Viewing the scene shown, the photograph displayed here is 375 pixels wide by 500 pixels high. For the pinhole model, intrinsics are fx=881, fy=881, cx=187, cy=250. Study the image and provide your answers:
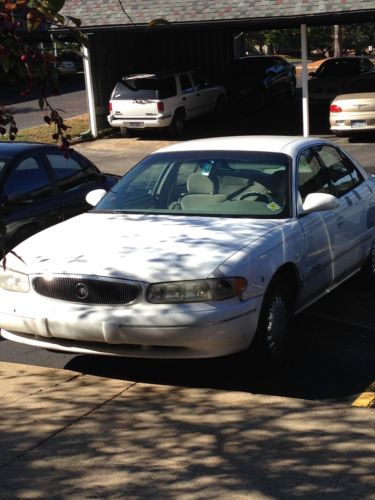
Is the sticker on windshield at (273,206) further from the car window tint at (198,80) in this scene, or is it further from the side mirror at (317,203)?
the car window tint at (198,80)

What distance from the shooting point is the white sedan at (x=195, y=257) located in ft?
18.9

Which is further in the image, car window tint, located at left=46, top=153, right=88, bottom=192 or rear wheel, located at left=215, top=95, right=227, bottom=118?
rear wheel, located at left=215, top=95, right=227, bottom=118

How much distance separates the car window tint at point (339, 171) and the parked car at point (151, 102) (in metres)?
15.0

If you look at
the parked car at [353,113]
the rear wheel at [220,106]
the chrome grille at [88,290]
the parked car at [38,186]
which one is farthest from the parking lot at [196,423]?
the rear wheel at [220,106]

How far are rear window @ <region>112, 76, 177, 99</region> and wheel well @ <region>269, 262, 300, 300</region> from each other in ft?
55.2

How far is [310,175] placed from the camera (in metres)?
7.40

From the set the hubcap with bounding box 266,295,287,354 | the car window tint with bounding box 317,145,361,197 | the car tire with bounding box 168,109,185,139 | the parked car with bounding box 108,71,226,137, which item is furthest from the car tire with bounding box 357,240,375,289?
the car tire with bounding box 168,109,185,139

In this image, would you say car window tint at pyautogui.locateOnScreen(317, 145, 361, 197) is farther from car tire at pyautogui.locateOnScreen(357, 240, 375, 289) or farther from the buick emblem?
the buick emblem

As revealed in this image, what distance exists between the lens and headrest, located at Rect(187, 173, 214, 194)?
23.7ft

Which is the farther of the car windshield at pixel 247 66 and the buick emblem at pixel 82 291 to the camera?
the car windshield at pixel 247 66

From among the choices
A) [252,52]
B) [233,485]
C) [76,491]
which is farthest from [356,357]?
[252,52]

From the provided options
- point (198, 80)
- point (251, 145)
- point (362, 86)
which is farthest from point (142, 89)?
point (251, 145)

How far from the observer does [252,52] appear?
223ft

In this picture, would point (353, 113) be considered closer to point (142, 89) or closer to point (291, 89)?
point (142, 89)
